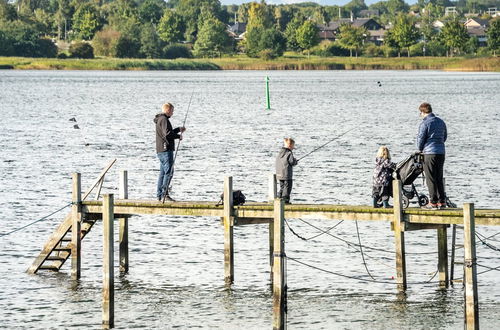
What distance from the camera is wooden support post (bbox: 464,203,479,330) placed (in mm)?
18609

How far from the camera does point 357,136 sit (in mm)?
65125

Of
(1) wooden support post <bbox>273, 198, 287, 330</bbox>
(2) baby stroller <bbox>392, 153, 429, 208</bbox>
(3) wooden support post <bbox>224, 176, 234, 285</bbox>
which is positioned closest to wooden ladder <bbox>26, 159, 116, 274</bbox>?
(3) wooden support post <bbox>224, 176, 234, 285</bbox>

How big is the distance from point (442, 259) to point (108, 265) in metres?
7.48

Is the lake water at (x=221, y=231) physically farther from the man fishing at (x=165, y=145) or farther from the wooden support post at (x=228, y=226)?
the man fishing at (x=165, y=145)

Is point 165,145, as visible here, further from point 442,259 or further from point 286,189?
point 442,259

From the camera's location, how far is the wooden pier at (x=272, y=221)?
19.3 metres

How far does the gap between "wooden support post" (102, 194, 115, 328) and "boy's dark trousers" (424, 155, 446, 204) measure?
19.9 ft

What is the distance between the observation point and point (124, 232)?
25.0 metres

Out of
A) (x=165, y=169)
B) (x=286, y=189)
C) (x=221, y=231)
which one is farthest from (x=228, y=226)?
(x=221, y=231)

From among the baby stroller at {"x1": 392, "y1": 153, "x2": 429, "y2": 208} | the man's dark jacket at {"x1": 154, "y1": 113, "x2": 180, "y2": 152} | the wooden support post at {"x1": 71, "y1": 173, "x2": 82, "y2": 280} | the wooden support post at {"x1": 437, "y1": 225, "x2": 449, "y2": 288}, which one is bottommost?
the wooden support post at {"x1": 437, "y1": 225, "x2": 449, "y2": 288}

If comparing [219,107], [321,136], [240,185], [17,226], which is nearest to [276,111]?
[219,107]

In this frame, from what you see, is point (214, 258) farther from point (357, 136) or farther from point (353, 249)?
point (357, 136)

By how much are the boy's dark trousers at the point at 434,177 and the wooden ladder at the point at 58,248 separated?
6.73m

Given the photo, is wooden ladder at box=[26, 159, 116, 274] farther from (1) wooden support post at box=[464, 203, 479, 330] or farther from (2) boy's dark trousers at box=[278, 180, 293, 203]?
(1) wooden support post at box=[464, 203, 479, 330]
